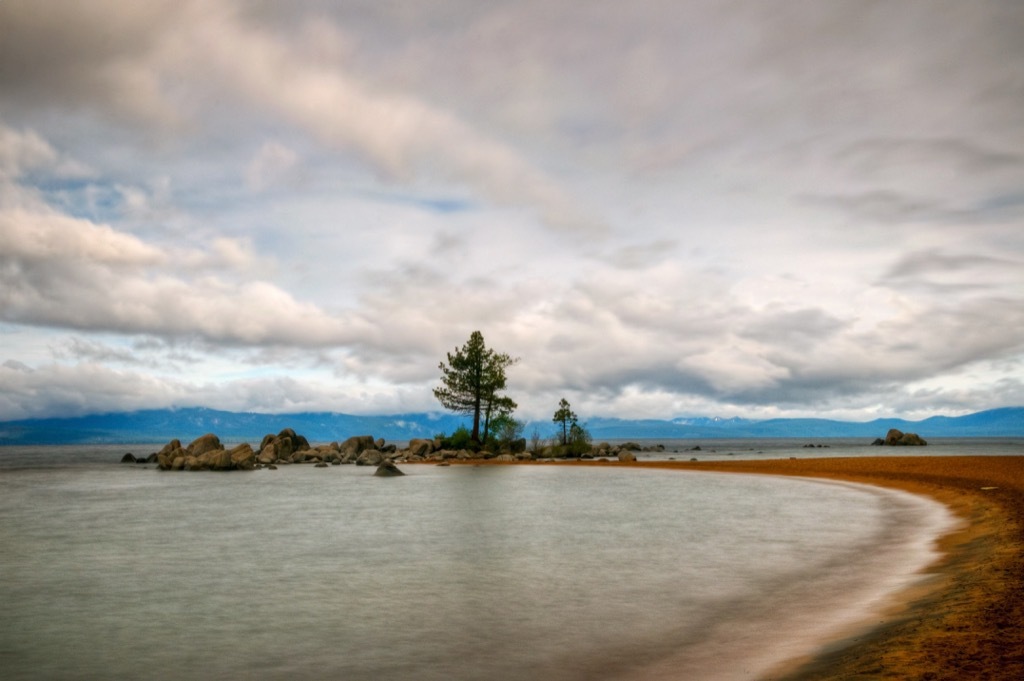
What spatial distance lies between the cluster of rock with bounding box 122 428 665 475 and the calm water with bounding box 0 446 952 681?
36.3 m

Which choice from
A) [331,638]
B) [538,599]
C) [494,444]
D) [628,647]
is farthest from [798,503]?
[494,444]

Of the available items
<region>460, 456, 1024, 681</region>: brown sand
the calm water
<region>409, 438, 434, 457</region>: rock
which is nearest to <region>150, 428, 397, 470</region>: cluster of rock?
<region>409, 438, 434, 457</region>: rock

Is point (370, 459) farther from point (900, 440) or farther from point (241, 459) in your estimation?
point (900, 440)

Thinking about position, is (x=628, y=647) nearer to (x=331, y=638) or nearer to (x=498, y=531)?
(x=331, y=638)

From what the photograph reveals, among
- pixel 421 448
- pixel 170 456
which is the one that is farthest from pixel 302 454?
pixel 170 456

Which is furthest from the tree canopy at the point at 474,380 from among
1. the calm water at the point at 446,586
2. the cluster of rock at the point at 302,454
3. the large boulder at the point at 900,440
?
the large boulder at the point at 900,440

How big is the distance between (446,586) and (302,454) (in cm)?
7523

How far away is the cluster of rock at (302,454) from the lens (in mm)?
67438

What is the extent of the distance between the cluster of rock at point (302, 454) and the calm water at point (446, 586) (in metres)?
36.3

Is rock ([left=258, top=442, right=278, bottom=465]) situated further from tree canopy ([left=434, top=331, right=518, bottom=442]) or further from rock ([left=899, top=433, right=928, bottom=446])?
rock ([left=899, top=433, right=928, bottom=446])

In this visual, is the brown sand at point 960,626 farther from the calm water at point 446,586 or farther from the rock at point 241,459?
the rock at point 241,459

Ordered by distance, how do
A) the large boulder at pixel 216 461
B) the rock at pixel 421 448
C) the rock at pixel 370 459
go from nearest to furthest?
the large boulder at pixel 216 461 → the rock at pixel 370 459 → the rock at pixel 421 448

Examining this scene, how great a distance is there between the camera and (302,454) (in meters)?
85.5

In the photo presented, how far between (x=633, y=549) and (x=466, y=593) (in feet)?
22.8
